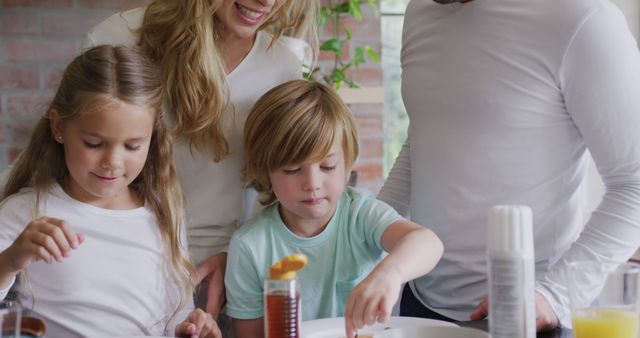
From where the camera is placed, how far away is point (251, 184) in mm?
1625

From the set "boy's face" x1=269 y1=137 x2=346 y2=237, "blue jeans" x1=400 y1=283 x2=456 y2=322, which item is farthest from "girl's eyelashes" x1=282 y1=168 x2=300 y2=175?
"blue jeans" x1=400 y1=283 x2=456 y2=322

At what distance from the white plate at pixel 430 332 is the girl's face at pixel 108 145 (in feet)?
1.84

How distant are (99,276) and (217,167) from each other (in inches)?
11.7

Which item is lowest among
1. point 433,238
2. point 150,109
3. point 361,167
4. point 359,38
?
point 361,167

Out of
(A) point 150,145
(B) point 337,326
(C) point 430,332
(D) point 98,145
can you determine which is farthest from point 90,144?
(C) point 430,332

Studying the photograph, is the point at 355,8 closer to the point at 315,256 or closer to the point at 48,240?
the point at 315,256

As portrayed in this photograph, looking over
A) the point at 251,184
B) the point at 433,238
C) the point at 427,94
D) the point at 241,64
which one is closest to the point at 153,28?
the point at 241,64

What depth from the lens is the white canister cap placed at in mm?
1077

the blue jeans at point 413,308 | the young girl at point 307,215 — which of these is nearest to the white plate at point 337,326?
the young girl at point 307,215

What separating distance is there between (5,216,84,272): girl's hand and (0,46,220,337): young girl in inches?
6.9

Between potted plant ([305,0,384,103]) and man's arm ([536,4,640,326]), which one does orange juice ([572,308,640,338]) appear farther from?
potted plant ([305,0,384,103])

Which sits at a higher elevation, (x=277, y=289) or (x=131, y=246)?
(x=277, y=289)

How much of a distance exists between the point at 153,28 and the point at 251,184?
357 millimetres

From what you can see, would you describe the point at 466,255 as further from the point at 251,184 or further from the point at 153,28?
the point at 153,28
